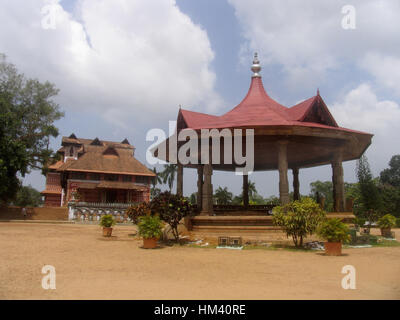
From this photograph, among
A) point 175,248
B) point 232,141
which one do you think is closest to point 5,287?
point 175,248

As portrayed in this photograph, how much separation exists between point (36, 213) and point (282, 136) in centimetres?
2971

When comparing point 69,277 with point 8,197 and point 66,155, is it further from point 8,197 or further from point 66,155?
point 66,155

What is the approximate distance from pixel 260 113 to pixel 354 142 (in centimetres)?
466

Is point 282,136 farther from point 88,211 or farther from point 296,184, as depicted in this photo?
point 88,211

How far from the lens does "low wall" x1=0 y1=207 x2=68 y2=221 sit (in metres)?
32.6

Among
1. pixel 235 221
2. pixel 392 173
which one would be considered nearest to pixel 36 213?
pixel 235 221

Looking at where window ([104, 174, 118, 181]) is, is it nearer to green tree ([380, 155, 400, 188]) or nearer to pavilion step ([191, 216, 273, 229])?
pavilion step ([191, 216, 273, 229])

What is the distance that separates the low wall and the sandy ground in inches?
1016

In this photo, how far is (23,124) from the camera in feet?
106

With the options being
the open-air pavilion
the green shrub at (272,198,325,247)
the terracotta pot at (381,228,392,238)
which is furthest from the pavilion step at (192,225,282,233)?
the terracotta pot at (381,228,392,238)

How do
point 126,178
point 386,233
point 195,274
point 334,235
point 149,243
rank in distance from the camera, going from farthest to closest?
point 126,178 → point 386,233 → point 149,243 → point 334,235 → point 195,274

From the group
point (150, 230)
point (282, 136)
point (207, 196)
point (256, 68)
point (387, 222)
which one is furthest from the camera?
point (256, 68)

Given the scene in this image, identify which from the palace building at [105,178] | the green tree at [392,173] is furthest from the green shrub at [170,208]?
the green tree at [392,173]

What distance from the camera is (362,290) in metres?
5.16
